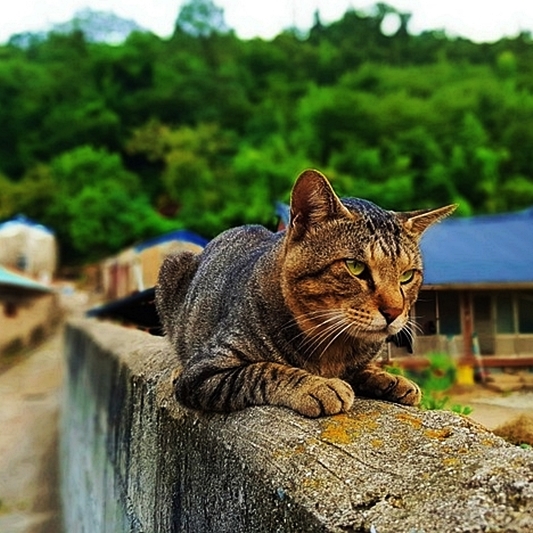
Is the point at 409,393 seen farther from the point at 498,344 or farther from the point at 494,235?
the point at 494,235

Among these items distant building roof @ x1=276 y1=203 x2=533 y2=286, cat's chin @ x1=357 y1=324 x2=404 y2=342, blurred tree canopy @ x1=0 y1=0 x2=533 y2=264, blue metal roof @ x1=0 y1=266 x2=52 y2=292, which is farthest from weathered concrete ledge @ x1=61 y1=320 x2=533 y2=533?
blue metal roof @ x1=0 y1=266 x2=52 y2=292

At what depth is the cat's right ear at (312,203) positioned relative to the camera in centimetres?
118

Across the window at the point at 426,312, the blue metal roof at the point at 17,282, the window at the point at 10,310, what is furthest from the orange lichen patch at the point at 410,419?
the window at the point at 10,310

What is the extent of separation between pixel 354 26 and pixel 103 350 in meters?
14.4

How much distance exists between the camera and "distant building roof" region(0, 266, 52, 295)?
10.7 metres

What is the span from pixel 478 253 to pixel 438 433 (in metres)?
0.71

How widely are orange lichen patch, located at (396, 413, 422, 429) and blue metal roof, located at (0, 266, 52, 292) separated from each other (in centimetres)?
1018

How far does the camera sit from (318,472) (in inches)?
33.2

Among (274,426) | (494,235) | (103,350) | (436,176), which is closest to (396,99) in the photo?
(436,176)

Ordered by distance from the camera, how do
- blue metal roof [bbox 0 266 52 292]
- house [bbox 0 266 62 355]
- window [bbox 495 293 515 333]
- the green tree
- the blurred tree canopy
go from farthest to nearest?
1. house [bbox 0 266 62 355]
2. blue metal roof [bbox 0 266 52 292]
3. the green tree
4. the blurred tree canopy
5. window [bbox 495 293 515 333]

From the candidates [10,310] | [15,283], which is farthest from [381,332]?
[10,310]

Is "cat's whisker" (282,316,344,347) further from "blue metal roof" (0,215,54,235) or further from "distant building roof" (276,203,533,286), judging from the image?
"blue metal roof" (0,215,54,235)

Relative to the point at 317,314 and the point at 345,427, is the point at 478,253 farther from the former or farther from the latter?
the point at 345,427

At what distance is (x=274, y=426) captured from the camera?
3.42 feet
